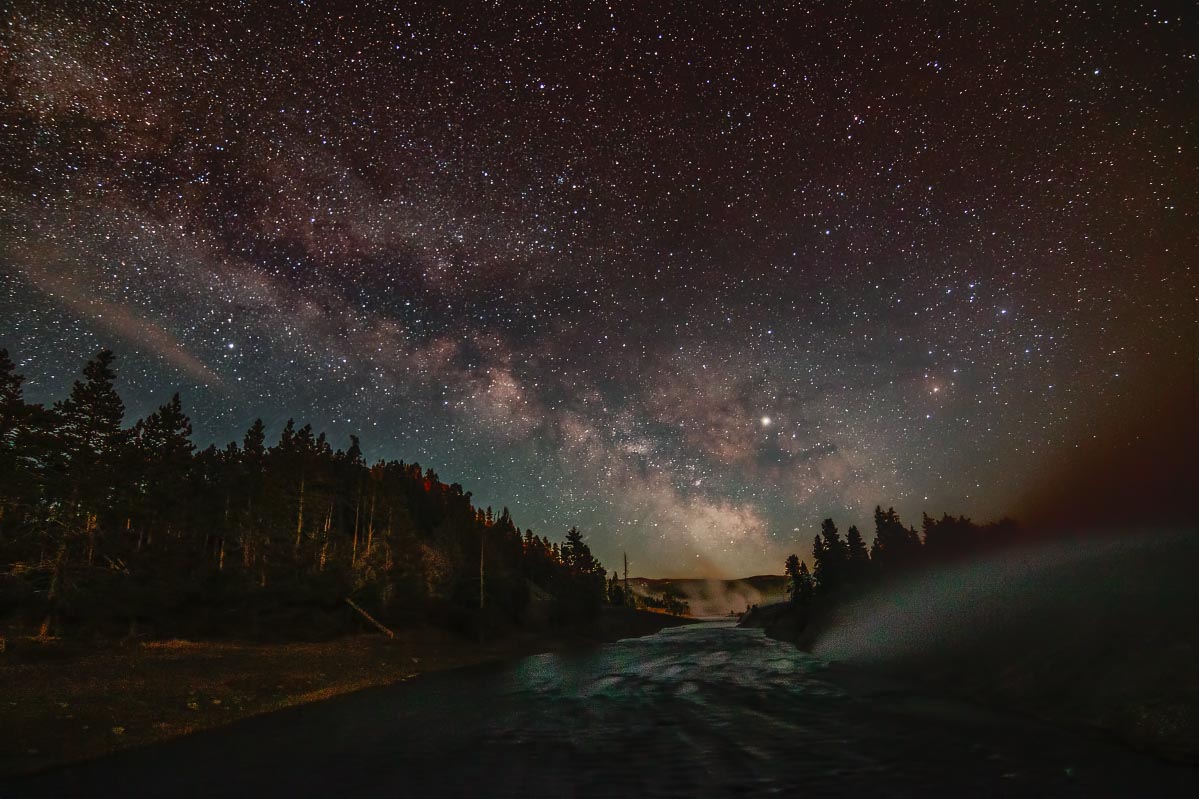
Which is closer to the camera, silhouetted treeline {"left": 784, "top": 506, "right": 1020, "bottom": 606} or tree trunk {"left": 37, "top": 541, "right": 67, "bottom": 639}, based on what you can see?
tree trunk {"left": 37, "top": 541, "right": 67, "bottom": 639}

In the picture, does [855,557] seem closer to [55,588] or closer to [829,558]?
[829,558]

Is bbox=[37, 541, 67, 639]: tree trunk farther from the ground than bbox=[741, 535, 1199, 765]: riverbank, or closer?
farther from the ground

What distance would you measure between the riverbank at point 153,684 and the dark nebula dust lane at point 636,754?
149 centimetres

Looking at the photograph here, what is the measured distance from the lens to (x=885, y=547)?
5369 inches

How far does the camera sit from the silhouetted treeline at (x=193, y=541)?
3941 cm

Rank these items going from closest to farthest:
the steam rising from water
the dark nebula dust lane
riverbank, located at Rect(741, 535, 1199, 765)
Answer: the dark nebula dust lane → riverbank, located at Rect(741, 535, 1199, 765) → the steam rising from water

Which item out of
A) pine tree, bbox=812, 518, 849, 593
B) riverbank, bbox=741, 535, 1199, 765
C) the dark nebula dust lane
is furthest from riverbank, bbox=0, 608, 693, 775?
pine tree, bbox=812, 518, 849, 593

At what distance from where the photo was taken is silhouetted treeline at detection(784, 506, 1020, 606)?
120 metres

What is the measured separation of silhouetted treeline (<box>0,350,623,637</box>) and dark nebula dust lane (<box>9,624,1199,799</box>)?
28.2 m

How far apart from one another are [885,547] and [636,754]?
139321mm

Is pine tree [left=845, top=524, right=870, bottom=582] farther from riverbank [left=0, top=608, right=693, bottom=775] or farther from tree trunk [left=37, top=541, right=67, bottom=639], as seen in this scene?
tree trunk [left=37, top=541, right=67, bottom=639]

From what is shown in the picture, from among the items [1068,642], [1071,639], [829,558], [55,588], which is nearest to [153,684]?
[55,588]

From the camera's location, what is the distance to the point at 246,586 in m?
54.2

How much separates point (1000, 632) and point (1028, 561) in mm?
29051
